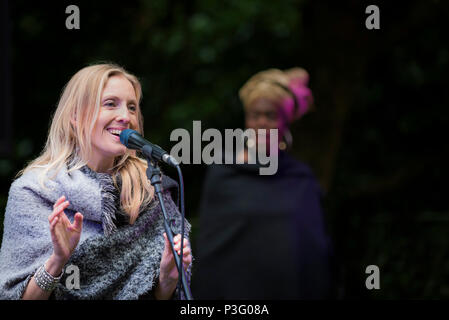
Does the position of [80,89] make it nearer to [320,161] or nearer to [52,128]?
[52,128]

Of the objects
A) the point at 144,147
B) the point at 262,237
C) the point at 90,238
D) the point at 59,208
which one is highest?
the point at 144,147

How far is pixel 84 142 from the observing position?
216 centimetres

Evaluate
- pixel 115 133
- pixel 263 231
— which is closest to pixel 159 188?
pixel 115 133

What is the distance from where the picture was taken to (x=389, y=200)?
7777 mm

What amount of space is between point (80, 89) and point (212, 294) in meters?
1.47

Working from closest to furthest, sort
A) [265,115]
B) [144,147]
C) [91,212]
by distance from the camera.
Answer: [144,147] < [91,212] < [265,115]

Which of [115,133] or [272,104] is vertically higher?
[272,104]

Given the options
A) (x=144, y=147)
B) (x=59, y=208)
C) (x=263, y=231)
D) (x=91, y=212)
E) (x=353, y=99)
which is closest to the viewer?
(x=59, y=208)

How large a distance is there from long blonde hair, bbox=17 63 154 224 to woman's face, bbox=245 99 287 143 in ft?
3.96

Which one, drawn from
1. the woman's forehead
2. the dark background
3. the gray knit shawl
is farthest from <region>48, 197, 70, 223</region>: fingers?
the dark background

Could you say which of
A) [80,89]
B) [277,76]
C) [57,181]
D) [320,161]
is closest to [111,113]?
[80,89]

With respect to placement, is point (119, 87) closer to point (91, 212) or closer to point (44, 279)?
point (91, 212)

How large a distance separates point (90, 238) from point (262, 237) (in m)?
1.29

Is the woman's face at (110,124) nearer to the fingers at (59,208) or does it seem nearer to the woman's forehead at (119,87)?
the woman's forehead at (119,87)
